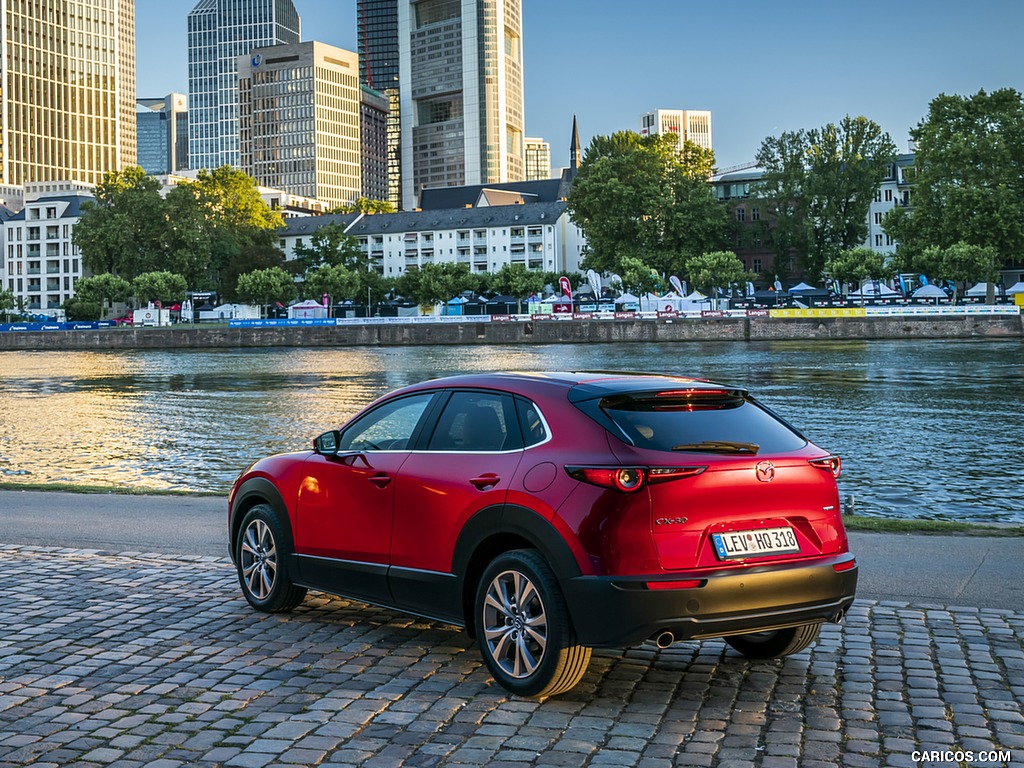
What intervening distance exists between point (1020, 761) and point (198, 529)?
844 cm

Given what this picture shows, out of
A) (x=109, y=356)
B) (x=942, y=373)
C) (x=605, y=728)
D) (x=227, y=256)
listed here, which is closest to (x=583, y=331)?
(x=109, y=356)

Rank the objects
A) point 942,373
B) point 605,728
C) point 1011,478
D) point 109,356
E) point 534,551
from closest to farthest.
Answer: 1. point 605,728
2. point 534,551
3. point 1011,478
4. point 942,373
5. point 109,356

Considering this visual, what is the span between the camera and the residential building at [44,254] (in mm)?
165750

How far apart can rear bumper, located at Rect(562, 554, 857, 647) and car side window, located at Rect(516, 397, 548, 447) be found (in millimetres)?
815

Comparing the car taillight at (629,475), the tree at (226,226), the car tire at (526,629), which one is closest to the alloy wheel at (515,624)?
the car tire at (526,629)

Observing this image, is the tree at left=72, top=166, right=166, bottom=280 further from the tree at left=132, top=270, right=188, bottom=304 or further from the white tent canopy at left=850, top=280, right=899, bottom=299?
the white tent canopy at left=850, top=280, right=899, bottom=299

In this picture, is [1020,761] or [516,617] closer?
[1020,761]

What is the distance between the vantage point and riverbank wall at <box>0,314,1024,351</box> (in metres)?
86.4

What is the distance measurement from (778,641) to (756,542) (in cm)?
113

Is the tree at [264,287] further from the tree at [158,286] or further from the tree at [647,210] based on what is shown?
the tree at [647,210]

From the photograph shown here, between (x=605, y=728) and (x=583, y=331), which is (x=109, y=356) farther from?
(x=605, y=728)

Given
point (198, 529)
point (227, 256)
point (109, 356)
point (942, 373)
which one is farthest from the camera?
point (227, 256)

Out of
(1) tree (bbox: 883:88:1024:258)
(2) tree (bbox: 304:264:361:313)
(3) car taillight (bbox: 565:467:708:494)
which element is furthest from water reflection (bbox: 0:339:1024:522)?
(2) tree (bbox: 304:264:361:313)

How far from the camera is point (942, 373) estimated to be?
4950 cm
